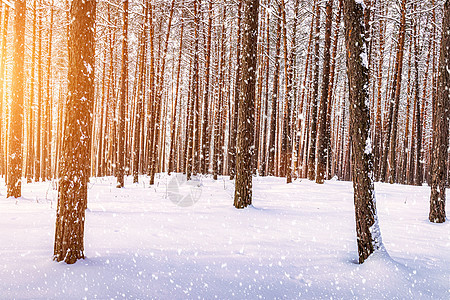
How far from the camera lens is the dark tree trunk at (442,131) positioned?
20.6 ft

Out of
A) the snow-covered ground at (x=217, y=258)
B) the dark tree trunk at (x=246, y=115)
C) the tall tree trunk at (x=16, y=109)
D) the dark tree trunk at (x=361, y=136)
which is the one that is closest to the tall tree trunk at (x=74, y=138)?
the snow-covered ground at (x=217, y=258)

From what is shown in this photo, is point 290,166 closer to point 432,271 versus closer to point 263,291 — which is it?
point 432,271

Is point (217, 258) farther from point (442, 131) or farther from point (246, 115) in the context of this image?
point (442, 131)

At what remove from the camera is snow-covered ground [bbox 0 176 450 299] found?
292 cm

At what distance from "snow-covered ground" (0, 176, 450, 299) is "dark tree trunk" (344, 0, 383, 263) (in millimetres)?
311

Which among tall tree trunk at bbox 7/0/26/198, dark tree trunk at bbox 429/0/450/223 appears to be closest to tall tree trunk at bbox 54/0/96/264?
tall tree trunk at bbox 7/0/26/198

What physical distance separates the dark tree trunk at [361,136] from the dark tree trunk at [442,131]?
13.3 feet

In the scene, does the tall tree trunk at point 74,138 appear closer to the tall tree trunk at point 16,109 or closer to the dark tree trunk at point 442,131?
the tall tree trunk at point 16,109

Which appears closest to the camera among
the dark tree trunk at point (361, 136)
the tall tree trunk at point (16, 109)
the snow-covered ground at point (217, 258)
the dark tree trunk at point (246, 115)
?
the snow-covered ground at point (217, 258)

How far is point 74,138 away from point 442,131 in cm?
752

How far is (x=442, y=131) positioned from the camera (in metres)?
6.38

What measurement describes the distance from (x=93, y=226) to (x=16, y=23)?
21.5 feet

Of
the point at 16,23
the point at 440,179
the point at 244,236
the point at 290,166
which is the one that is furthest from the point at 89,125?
the point at 290,166

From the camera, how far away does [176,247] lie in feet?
13.4
